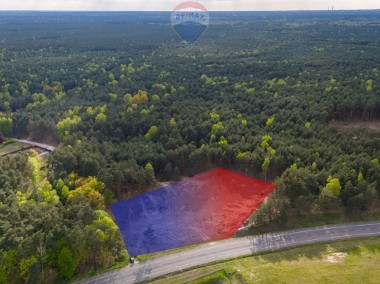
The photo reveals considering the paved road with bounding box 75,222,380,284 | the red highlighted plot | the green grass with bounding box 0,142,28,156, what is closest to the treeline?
the paved road with bounding box 75,222,380,284

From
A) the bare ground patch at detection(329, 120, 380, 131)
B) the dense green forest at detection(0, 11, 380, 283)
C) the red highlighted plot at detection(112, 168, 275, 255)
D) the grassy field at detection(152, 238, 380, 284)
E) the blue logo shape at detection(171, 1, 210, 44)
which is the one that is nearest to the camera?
the grassy field at detection(152, 238, 380, 284)

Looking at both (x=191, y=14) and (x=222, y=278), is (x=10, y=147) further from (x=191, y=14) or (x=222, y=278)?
(x=191, y=14)

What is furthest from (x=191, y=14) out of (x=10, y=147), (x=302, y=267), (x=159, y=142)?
(x=302, y=267)

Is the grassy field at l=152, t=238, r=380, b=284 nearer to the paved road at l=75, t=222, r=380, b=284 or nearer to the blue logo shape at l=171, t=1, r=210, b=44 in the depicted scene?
the paved road at l=75, t=222, r=380, b=284

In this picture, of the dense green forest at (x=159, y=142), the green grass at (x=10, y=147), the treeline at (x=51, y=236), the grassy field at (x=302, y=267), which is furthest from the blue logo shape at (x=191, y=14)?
the grassy field at (x=302, y=267)

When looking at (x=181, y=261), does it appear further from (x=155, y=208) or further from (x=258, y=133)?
(x=258, y=133)

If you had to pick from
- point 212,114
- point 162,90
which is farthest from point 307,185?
point 162,90
